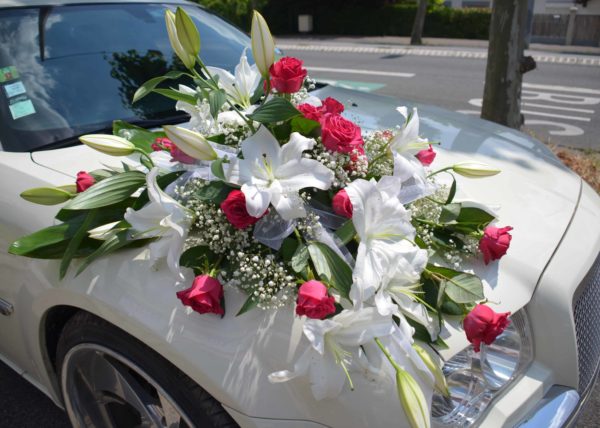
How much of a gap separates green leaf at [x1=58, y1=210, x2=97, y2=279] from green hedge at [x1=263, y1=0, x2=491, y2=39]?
2569cm

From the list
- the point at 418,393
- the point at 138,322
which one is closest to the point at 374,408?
the point at 418,393

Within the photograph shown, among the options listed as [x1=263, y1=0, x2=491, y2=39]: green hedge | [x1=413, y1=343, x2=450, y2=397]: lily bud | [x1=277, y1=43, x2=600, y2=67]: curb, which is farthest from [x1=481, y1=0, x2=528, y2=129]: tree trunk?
[x1=263, y1=0, x2=491, y2=39]: green hedge

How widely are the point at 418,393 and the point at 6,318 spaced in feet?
5.31

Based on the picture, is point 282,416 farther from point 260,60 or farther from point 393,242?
point 260,60

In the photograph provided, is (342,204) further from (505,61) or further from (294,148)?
(505,61)

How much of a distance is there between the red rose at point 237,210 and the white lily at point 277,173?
45 mm

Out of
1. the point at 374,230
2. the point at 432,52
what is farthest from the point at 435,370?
the point at 432,52

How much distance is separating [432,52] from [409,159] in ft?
58.2

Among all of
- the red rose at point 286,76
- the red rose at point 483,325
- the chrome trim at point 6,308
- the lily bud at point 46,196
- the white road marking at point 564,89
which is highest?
the red rose at point 286,76

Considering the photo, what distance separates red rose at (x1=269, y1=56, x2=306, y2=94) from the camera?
1677mm

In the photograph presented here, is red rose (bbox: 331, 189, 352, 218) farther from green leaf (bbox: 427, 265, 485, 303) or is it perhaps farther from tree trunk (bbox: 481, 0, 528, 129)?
tree trunk (bbox: 481, 0, 528, 129)

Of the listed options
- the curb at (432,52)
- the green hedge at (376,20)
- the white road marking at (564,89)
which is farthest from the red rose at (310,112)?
the green hedge at (376,20)

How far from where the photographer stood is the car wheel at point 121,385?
5.20 feet

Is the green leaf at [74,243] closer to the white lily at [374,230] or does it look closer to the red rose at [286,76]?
the red rose at [286,76]
